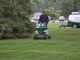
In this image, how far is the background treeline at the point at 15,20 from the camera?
1844cm

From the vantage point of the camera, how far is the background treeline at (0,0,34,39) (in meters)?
18.4

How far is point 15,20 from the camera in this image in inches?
759

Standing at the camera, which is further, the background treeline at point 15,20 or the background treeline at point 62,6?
the background treeline at point 62,6

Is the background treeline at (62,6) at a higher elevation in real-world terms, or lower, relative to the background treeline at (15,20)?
higher

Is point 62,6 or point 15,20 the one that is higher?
point 62,6

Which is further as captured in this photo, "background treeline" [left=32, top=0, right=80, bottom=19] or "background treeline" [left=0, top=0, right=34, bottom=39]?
"background treeline" [left=32, top=0, right=80, bottom=19]

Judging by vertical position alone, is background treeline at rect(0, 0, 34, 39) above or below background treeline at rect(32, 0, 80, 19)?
below

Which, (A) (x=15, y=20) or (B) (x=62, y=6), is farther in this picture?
(B) (x=62, y=6)

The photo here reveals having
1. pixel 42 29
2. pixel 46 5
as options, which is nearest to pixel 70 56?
pixel 42 29

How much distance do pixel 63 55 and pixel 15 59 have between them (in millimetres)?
1883

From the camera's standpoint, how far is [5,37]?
61.1 ft

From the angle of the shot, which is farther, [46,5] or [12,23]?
[46,5]

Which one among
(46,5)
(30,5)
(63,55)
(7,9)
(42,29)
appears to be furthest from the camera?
(46,5)

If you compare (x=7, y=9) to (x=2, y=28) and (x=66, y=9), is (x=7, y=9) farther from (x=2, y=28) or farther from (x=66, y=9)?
(x=66, y=9)
